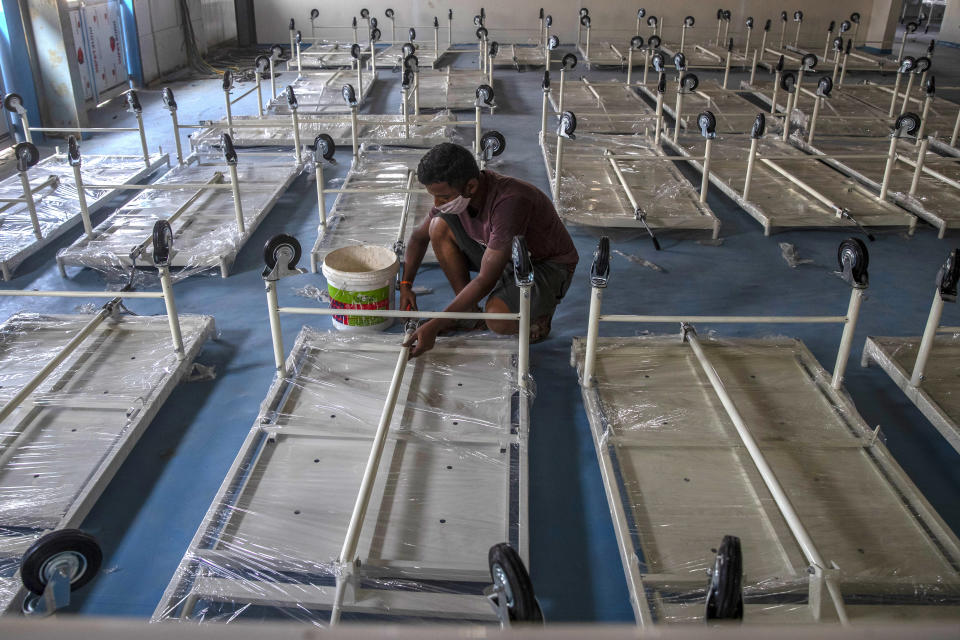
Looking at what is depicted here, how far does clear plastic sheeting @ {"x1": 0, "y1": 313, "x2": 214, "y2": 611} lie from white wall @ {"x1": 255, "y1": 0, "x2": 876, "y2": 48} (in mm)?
13564

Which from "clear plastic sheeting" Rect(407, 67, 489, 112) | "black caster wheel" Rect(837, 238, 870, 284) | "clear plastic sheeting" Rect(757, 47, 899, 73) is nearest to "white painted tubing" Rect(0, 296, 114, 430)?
"black caster wheel" Rect(837, 238, 870, 284)

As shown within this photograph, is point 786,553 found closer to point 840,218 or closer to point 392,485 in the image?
point 392,485

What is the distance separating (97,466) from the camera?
303 cm

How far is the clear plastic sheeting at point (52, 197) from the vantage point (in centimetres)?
534

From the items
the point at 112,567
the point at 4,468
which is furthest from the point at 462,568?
the point at 4,468

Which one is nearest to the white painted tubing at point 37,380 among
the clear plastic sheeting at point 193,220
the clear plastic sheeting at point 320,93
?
the clear plastic sheeting at point 193,220

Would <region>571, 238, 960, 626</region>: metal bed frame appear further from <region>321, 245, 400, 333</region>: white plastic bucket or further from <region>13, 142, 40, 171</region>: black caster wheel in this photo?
<region>13, 142, 40, 171</region>: black caster wheel

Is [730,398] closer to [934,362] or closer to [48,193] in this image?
[934,362]

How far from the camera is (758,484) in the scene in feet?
9.70

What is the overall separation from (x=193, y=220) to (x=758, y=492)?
4764 mm

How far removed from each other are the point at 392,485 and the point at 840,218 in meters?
4.63

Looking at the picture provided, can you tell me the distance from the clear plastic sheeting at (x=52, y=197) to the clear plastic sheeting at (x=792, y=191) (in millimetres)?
5415

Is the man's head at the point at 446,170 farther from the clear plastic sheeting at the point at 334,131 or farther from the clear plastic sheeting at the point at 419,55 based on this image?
the clear plastic sheeting at the point at 419,55

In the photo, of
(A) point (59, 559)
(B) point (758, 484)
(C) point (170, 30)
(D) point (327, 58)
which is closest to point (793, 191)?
(B) point (758, 484)
